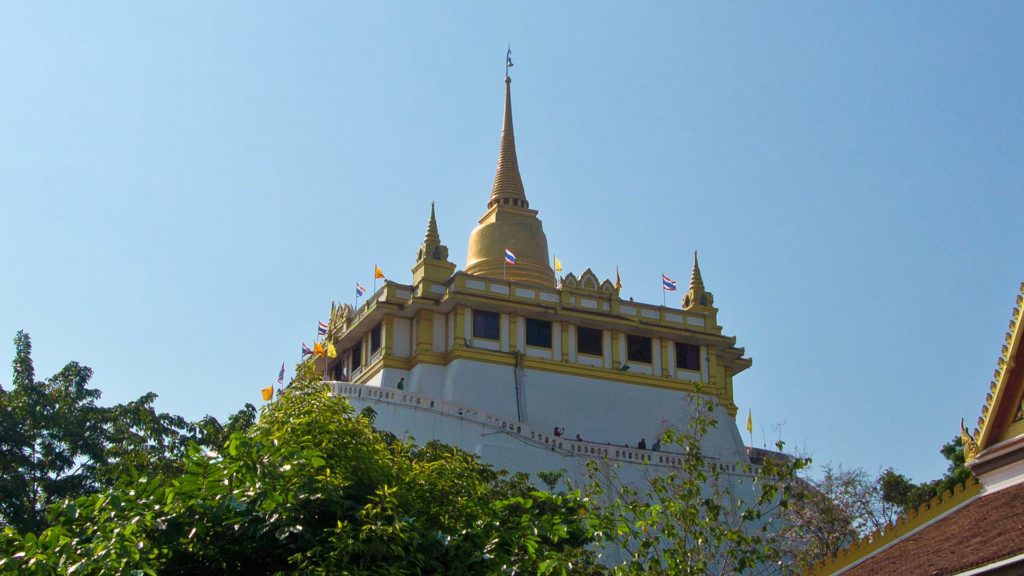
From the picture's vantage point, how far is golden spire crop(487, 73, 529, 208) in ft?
186

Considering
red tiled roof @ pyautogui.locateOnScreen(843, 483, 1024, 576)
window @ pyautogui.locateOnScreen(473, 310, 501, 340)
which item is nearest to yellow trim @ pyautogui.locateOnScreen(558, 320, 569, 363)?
window @ pyautogui.locateOnScreen(473, 310, 501, 340)

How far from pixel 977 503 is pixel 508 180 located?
41.6m

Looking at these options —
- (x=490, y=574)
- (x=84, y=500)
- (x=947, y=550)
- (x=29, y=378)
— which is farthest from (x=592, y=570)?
(x=29, y=378)

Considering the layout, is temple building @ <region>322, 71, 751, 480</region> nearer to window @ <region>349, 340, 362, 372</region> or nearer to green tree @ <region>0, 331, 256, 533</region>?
window @ <region>349, 340, 362, 372</region>

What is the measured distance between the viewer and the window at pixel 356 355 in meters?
52.0

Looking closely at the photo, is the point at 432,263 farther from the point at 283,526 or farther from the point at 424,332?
the point at 283,526

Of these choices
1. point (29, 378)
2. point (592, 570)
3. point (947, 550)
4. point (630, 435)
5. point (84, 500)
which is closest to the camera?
point (947, 550)

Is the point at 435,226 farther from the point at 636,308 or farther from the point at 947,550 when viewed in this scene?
the point at 947,550

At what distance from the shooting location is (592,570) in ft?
65.5

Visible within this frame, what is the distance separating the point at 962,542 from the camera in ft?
50.1

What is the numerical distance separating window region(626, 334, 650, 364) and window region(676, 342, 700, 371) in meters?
1.34

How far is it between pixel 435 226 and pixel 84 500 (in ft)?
114

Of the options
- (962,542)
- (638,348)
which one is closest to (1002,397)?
(962,542)

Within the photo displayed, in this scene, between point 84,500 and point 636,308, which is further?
point 636,308
